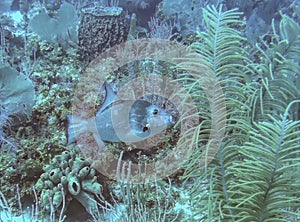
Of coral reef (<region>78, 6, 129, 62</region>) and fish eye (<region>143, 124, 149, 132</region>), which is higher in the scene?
coral reef (<region>78, 6, 129, 62</region>)

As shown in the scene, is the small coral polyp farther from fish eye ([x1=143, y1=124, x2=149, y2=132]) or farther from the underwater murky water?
fish eye ([x1=143, y1=124, x2=149, y2=132])

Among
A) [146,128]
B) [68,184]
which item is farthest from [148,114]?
[68,184]

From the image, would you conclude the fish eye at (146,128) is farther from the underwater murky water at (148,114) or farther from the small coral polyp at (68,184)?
the small coral polyp at (68,184)

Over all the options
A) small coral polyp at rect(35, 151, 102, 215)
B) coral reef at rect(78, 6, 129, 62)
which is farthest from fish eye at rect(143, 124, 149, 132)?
coral reef at rect(78, 6, 129, 62)

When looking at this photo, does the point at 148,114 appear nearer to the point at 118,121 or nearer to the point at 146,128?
the point at 146,128

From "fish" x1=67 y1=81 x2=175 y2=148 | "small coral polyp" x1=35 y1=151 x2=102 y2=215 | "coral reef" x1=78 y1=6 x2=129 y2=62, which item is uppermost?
"coral reef" x1=78 y1=6 x2=129 y2=62

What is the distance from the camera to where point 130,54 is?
5.60m

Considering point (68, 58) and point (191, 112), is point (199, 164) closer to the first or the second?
point (191, 112)

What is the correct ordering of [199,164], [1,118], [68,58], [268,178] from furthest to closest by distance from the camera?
[68,58]
[1,118]
[199,164]
[268,178]

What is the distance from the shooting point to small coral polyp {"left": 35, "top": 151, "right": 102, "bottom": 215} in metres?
3.29

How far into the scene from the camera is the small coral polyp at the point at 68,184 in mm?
3290

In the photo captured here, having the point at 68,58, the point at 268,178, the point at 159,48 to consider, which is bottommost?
the point at 268,178

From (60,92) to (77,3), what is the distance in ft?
12.0

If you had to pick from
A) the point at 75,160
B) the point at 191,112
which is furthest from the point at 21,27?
the point at 191,112
